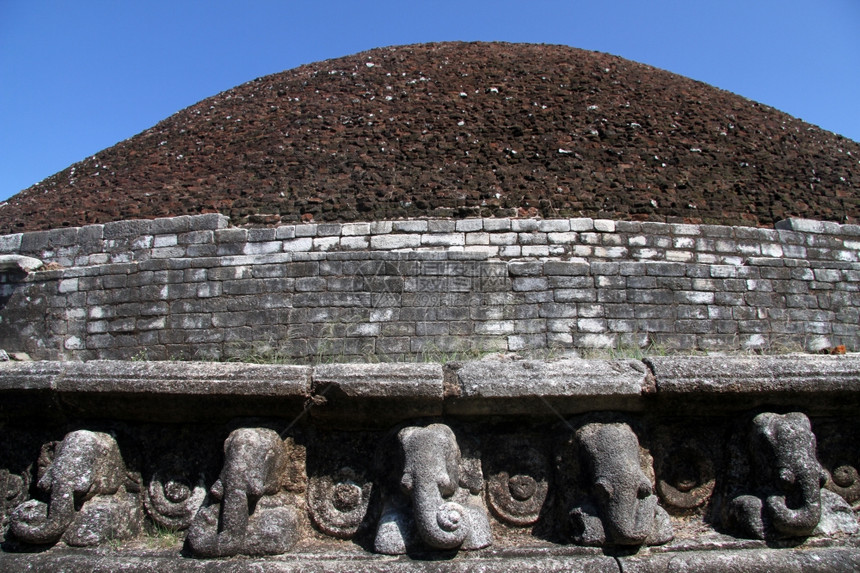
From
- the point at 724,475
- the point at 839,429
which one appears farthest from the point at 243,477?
the point at 839,429

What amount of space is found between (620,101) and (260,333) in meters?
7.53

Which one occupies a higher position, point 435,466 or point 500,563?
point 435,466

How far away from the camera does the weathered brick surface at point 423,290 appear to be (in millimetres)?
7379

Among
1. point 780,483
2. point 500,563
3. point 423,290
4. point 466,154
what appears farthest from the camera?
point 466,154

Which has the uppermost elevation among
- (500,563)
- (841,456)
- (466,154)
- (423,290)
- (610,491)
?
(466,154)

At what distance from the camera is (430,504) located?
6.27ft

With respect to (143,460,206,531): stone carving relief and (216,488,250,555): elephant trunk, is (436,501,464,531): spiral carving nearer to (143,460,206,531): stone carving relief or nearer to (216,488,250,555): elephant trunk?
(216,488,250,555): elephant trunk

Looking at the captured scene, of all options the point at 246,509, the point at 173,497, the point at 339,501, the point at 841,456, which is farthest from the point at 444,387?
the point at 841,456

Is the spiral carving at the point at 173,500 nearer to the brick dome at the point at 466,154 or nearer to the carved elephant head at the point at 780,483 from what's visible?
the carved elephant head at the point at 780,483

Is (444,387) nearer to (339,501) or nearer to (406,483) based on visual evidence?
(406,483)

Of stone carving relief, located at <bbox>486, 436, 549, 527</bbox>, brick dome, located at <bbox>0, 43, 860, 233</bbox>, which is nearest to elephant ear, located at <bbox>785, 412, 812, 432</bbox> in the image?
stone carving relief, located at <bbox>486, 436, 549, 527</bbox>

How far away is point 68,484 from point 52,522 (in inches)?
5.0

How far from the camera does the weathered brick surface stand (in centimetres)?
738

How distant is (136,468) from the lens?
7.32 feet
